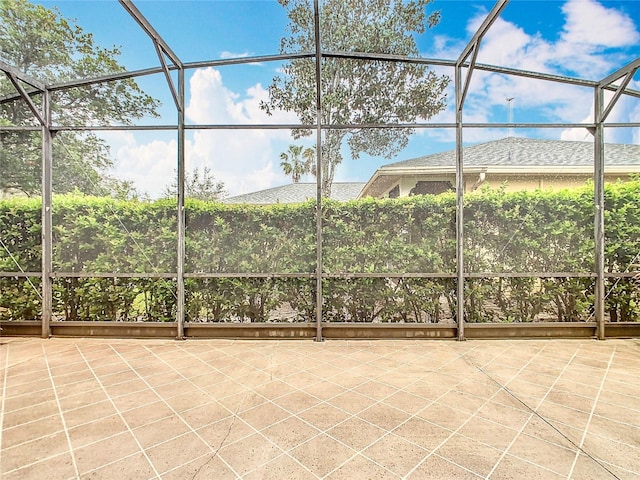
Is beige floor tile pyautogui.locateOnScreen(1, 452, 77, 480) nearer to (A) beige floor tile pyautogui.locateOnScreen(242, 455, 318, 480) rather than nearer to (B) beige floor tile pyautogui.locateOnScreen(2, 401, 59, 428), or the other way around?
(B) beige floor tile pyautogui.locateOnScreen(2, 401, 59, 428)

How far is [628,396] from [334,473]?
243 cm

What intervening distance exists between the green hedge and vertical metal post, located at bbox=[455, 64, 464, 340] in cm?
15

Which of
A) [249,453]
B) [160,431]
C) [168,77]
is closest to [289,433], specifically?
[249,453]

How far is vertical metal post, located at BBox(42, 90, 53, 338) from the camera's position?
391 centimetres

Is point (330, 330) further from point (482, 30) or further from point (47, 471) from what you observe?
point (482, 30)

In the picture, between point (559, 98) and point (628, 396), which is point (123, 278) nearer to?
point (628, 396)

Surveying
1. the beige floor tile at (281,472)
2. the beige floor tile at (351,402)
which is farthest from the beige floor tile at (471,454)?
the beige floor tile at (281,472)

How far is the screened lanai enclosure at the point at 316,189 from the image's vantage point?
381 cm

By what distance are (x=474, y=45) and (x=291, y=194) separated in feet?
8.94

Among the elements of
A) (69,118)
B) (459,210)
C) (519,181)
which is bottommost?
(459,210)

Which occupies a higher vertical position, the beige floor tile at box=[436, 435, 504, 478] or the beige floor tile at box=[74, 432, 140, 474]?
the beige floor tile at box=[436, 435, 504, 478]

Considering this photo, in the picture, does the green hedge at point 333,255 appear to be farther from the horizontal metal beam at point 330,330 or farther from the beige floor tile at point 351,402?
the beige floor tile at point 351,402

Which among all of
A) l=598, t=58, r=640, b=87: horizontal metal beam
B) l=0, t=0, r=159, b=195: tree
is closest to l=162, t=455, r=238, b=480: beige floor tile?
l=0, t=0, r=159, b=195: tree

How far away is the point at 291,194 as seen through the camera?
4.05 m
